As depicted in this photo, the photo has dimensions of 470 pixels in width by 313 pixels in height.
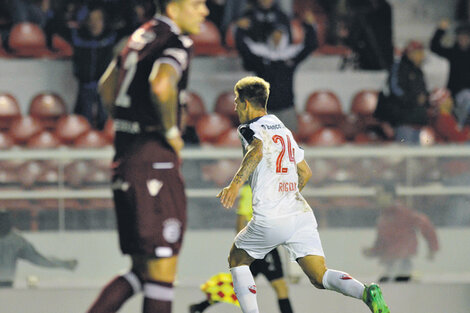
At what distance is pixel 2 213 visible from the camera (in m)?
7.54

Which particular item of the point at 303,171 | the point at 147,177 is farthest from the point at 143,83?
the point at 303,171

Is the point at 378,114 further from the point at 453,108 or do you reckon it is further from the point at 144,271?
the point at 144,271

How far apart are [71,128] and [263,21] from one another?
251cm

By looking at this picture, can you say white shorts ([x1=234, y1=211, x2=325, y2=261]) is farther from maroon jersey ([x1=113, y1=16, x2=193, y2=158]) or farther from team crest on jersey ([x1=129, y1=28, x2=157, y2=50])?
team crest on jersey ([x1=129, y1=28, x2=157, y2=50])

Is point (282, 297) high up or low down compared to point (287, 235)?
down

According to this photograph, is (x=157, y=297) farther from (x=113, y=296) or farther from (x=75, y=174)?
(x=75, y=174)

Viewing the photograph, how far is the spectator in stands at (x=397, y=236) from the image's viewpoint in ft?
25.9

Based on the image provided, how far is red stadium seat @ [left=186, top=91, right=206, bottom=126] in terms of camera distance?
1136 cm

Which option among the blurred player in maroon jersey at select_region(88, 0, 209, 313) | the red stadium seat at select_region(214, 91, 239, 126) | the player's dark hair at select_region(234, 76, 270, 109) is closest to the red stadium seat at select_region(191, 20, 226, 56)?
the red stadium seat at select_region(214, 91, 239, 126)

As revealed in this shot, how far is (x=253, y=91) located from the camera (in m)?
5.18

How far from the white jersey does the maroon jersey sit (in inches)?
23.6

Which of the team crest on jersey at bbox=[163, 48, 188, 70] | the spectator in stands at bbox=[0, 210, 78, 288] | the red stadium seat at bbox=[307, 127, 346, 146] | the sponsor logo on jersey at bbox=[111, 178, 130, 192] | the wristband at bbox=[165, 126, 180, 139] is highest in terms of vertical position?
the team crest on jersey at bbox=[163, 48, 188, 70]

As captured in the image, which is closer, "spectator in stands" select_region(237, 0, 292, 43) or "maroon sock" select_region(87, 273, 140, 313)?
"maroon sock" select_region(87, 273, 140, 313)

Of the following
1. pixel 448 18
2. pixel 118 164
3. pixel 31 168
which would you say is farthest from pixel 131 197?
pixel 448 18
